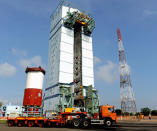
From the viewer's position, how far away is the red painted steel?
2423 cm

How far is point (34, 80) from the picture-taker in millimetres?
25688

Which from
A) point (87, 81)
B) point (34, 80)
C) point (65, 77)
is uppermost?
point (65, 77)

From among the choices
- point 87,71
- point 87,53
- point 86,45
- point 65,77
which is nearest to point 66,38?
point 86,45

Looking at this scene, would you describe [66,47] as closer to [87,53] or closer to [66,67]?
[66,67]

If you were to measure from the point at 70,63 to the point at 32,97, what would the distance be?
102ft

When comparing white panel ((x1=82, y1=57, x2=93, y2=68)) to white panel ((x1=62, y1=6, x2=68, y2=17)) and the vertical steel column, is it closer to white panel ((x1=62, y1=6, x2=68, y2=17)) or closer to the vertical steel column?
the vertical steel column

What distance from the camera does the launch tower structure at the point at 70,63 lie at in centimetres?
4850

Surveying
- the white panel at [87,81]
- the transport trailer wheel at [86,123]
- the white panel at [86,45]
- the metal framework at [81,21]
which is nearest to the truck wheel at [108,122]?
the transport trailer wheel at [86,123]

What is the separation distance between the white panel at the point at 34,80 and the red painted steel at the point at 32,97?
711mm

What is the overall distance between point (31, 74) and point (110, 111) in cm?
1498

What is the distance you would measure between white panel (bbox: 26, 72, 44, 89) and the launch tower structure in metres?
21.1

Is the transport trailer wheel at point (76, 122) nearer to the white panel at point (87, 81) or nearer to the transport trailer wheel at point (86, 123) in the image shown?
the transport trailer wheel at point (86, 123)

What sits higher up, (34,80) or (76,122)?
(34,80)

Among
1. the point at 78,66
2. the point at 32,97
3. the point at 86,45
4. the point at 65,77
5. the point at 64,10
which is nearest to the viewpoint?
the point at 32,97
